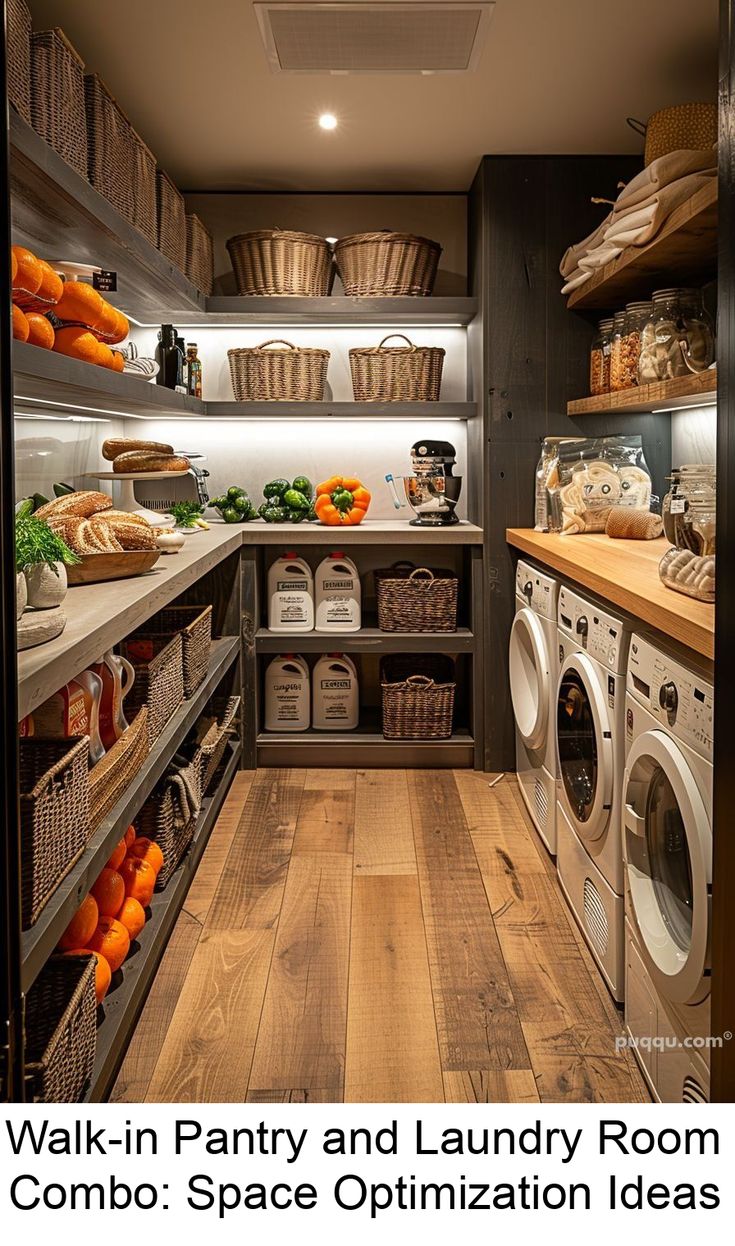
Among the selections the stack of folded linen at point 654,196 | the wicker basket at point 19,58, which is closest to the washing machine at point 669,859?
the stack of folded linen at point 654,196

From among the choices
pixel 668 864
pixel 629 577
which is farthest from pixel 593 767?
pixel 668 864

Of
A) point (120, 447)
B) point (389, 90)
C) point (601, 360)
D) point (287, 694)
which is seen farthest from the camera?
point (287, 694)

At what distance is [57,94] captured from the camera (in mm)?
2447

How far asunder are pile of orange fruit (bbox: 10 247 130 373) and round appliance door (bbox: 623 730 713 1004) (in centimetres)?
154

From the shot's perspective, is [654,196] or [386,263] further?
[386,263]

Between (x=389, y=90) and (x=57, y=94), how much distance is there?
144 centimetres

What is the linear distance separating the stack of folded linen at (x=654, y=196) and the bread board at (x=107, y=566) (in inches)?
68.1

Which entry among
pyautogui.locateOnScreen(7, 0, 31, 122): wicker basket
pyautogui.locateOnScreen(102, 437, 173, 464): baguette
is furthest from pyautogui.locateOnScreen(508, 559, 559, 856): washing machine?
pyautogui.locateOnScreen(7, 0, 31, 122): wicker basket

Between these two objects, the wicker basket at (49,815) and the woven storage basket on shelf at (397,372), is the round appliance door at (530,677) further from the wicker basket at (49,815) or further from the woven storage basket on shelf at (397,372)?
the wicker basket at (49,815)

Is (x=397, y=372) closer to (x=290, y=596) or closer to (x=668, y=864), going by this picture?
(x=290, y=596)

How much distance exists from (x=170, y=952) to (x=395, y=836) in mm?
1124

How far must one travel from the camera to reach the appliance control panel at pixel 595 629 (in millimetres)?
2531

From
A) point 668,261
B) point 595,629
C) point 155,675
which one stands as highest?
point 668,261
